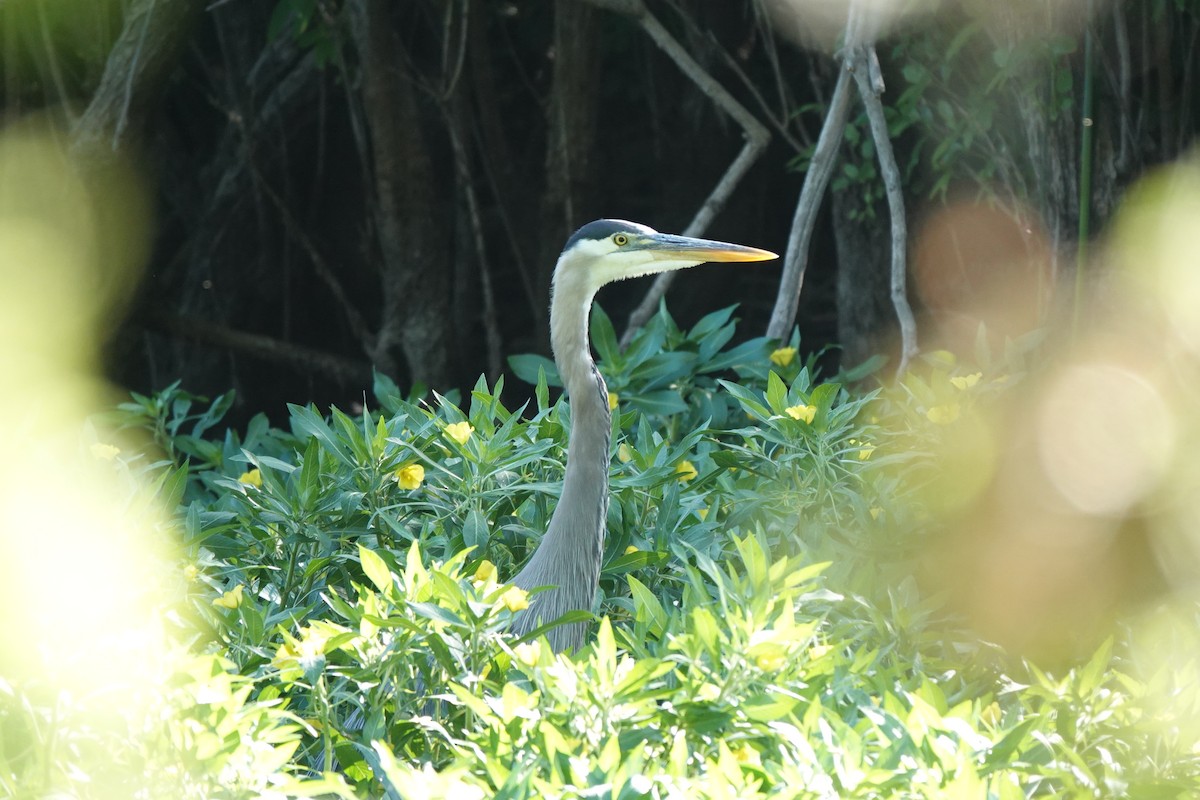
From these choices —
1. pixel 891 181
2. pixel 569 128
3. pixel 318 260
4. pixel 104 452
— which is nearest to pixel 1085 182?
pixel 891 181

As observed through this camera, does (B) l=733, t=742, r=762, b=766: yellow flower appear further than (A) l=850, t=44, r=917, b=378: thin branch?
No

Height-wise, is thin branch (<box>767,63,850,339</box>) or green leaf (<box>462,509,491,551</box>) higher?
thin branch (<box>767,63,850,339</box>)

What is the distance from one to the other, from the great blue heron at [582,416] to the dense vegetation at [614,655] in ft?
0.35

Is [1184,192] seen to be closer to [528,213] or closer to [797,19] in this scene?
[797,19]

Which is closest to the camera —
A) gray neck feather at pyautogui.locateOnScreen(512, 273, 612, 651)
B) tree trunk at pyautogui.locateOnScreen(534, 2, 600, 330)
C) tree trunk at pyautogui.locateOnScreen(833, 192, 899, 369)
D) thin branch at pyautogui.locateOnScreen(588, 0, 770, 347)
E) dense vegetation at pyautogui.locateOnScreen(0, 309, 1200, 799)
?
dense vegetation at pyautogui.locateOnScreen(0, 309, 1200, 799)

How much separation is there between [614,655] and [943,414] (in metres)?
1.38

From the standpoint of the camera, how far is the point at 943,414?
2.69 metres

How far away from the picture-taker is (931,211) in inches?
170

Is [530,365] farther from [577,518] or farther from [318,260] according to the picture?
[318,260]

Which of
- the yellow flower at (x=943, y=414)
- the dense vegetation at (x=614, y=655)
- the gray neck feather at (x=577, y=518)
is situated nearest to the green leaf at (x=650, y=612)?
the dense vegetation at (x=614, y=655)

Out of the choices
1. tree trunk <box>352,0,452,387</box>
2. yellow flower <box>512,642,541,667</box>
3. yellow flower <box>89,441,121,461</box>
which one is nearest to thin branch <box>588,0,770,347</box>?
tree trunk <box>352,0,452,387</box>

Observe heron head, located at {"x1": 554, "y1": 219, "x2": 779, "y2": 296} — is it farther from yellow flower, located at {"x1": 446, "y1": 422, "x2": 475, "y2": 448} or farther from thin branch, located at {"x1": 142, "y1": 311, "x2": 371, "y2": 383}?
thin branch, located at {"x1": 142, "y1": 311, "x2": 371, "y2": 383}

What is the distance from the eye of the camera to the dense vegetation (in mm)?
1427

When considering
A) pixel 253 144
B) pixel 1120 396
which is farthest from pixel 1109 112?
pixel 253 144
